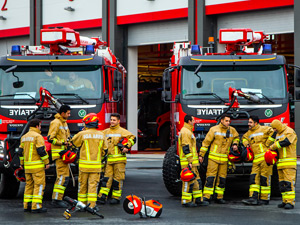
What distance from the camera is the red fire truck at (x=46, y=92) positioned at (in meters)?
11.4

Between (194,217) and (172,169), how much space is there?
7.38ft

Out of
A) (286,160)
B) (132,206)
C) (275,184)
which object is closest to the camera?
(132,206)

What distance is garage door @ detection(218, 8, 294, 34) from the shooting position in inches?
854

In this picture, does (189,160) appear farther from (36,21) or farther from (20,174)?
(36,21)

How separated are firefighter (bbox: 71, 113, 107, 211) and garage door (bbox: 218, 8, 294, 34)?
1335 centimetres

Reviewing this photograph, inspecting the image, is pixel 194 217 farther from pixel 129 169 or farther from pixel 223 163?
pixel 129 169

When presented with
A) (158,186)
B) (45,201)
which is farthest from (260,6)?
(45,201)

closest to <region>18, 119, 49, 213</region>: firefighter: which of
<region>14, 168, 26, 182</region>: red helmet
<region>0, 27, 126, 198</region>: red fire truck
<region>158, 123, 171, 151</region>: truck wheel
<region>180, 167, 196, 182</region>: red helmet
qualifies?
<region>14, 168, 26, 182</region>: red helmet

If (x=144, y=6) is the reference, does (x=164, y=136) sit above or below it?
below

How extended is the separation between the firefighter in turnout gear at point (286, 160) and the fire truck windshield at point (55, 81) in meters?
3.48

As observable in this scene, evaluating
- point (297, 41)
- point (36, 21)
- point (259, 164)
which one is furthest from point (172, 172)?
point (36, 21)

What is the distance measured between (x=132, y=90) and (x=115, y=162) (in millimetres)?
15427

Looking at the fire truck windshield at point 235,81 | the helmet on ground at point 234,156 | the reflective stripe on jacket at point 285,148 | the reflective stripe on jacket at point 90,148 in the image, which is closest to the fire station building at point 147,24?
the fire truck windshield at point 235,81

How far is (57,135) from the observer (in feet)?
35.2
